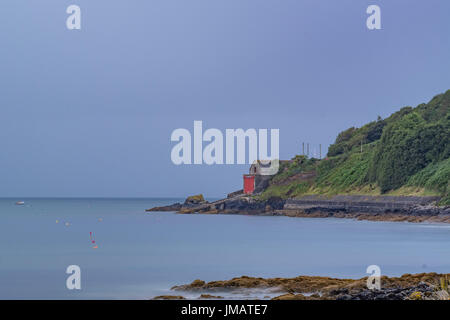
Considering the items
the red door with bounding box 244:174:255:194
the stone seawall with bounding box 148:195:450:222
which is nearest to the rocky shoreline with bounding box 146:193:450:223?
the stone seawall with bounding box 148:195:450:222

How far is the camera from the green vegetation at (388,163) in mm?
69625

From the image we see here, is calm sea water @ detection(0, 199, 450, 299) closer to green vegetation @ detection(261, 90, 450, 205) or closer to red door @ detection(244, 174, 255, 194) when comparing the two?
green vegetation @ detection(261, 90, 450, 205)

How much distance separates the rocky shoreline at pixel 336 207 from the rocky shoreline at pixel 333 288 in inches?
1601

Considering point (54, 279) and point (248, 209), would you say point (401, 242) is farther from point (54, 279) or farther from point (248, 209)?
point (248, 209)

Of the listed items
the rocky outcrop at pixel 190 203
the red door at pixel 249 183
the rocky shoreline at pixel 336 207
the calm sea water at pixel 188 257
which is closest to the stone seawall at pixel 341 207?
the rocky shoreline at pixel 336 207

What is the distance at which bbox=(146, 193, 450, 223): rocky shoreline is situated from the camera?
61844 mm

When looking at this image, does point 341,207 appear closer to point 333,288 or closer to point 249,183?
point 249,183

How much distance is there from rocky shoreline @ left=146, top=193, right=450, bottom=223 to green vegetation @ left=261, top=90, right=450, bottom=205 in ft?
5.14

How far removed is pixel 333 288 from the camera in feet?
58.9

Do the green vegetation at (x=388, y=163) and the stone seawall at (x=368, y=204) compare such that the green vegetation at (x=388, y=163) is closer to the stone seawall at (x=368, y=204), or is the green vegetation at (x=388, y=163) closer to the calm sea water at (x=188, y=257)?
the stone seawall at (x=368, y=204)
